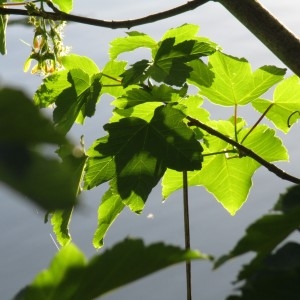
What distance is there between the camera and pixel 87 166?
683 millimetres

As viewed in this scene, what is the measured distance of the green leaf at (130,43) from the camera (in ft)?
2.49

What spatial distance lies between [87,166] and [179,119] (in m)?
0.11

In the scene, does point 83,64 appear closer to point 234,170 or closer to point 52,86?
point 52,86

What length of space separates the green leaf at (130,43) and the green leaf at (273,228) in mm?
516

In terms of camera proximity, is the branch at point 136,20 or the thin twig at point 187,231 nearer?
the thin twig at point 187,231

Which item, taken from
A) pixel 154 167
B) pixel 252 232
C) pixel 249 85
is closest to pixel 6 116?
pixel 252 232

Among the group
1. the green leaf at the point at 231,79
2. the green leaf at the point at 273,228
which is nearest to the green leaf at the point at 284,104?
the green leaf at the point at 231,79

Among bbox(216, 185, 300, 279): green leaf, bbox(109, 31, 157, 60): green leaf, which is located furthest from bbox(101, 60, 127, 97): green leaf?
bbox(216, 185, 300, 279): green leaf

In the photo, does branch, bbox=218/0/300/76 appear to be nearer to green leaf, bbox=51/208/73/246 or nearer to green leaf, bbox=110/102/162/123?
green leaf, bbox=110/102/162/123

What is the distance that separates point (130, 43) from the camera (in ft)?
2.53

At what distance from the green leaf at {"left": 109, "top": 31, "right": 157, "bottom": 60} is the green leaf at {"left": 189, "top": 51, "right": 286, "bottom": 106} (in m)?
0.06

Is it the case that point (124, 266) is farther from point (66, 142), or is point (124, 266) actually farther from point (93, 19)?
point (93, 19)

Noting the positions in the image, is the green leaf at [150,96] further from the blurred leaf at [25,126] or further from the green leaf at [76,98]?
the blurred leaf at [25,126]

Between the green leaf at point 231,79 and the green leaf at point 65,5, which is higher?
the green leaf at point 65,5
